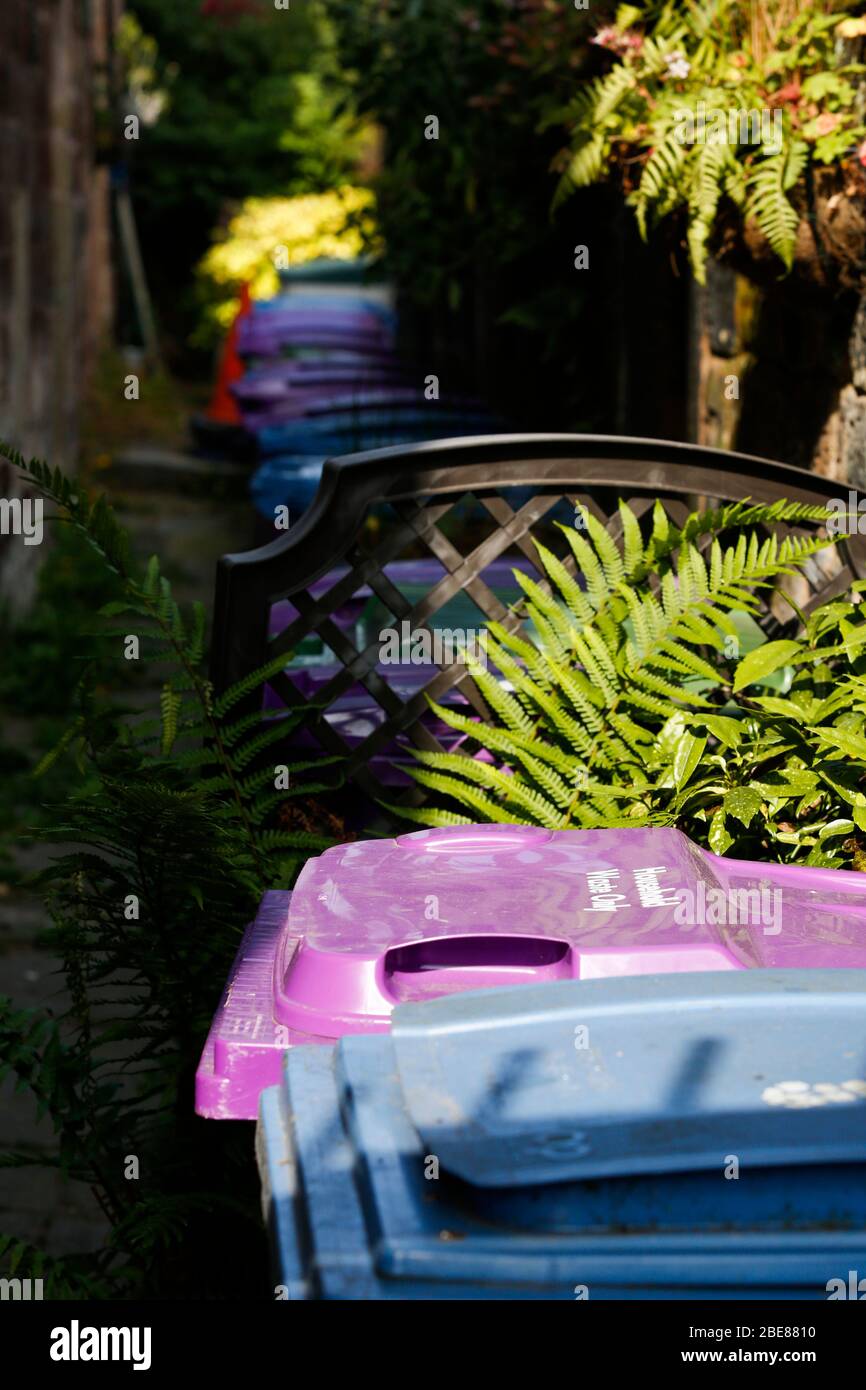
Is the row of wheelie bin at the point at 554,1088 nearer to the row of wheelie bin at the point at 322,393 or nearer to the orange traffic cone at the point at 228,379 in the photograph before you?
the row of wheelie bin at the point at 322,393

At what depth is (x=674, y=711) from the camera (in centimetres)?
315

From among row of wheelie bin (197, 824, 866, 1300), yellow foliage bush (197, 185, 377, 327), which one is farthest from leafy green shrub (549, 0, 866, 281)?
yellow foliage bush (197, 185, 377, 327)

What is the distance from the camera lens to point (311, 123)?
20.3m

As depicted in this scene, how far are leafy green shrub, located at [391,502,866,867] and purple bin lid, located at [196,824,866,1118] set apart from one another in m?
0.48

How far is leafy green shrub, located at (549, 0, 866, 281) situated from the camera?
372cm

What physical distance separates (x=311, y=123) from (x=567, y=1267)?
20.5 meters

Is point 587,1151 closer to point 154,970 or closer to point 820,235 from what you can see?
point 154,970

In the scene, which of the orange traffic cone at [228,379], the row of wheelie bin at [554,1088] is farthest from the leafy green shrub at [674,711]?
the orange traffic cone at [228,379]

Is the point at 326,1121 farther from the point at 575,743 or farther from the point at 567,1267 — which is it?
the point at 575,743

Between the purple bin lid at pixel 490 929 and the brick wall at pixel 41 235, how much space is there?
6017 mm

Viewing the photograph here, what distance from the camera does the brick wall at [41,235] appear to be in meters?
8.38

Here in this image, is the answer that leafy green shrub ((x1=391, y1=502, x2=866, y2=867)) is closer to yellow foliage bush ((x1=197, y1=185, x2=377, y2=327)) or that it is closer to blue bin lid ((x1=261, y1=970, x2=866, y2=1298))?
blue bin lid ((x1=261, y1=970, x2=866, y2=1298))

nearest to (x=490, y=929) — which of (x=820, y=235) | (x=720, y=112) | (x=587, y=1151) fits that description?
(x=587, y=1151)
